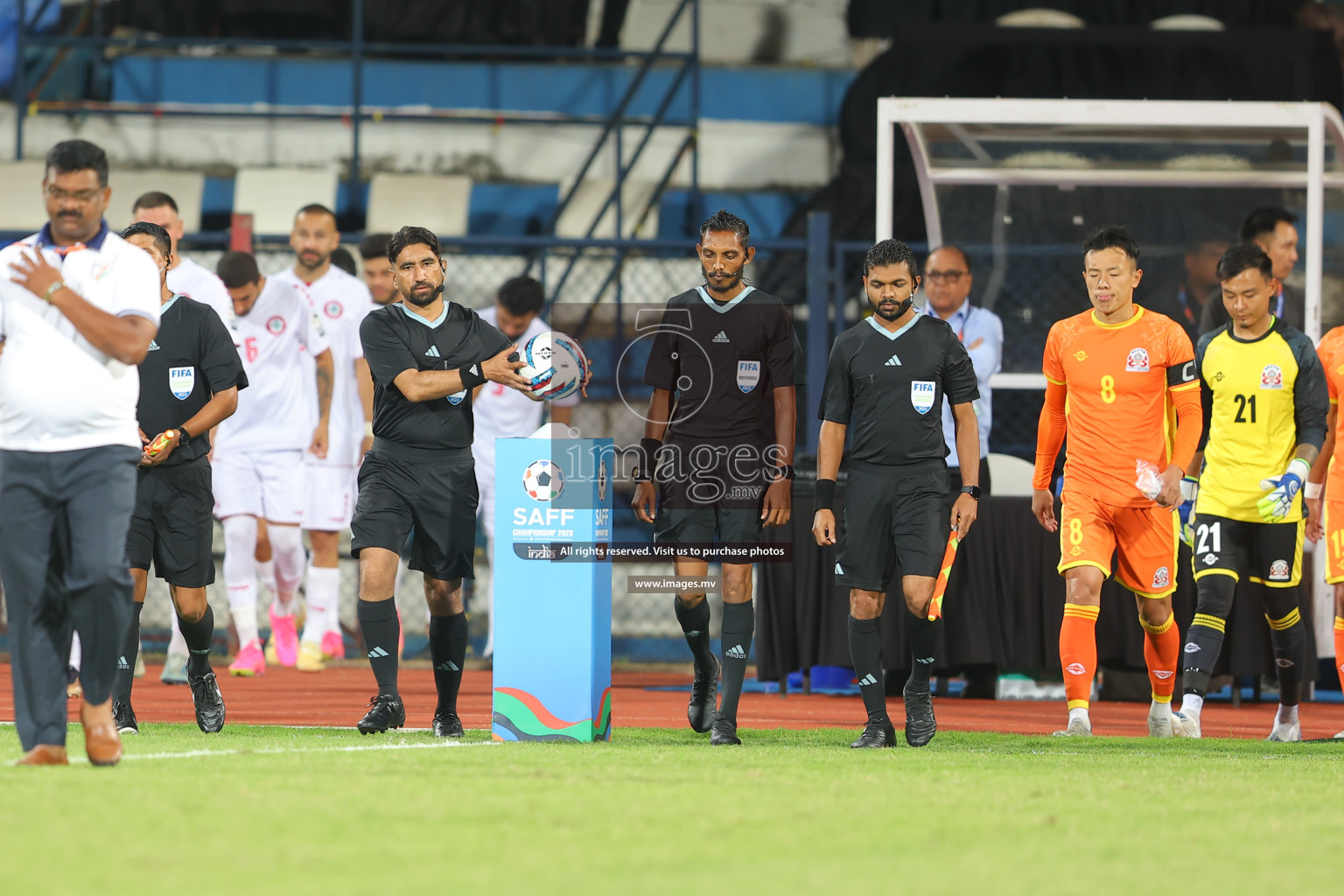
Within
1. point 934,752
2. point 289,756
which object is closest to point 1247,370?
point 934,752

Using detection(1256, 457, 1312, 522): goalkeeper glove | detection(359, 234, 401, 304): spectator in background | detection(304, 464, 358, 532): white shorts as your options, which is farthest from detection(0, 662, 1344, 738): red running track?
detection(359, 234, 401, 304): spectator in background

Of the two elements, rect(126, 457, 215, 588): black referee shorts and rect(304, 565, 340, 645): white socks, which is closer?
rect(126, 457, 215, 588): black referee shorts

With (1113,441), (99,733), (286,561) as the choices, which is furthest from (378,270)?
(99,733)

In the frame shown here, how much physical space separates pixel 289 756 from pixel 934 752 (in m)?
2.64

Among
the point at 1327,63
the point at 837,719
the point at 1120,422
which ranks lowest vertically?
the point at 837,719

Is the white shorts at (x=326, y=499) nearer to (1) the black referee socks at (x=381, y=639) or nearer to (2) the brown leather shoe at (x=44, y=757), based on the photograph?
(1) the black referee socks at (x=381, y=639)

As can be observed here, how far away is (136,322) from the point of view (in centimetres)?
589

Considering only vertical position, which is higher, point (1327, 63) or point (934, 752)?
point (1327, 63)

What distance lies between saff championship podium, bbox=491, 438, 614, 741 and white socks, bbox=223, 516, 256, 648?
4.28 m

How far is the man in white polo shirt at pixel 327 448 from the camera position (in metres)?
12.0

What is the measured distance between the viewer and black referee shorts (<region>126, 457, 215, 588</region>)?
26.4 ft

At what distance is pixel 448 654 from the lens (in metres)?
7.93

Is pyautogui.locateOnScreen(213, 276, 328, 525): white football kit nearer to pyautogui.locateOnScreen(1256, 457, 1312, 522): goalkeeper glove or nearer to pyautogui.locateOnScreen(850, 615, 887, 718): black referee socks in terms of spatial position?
pyautogui.locateOnScreen(850, 615, 887, 718): black referee socks

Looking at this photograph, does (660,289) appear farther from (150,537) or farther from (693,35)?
(150,537)
